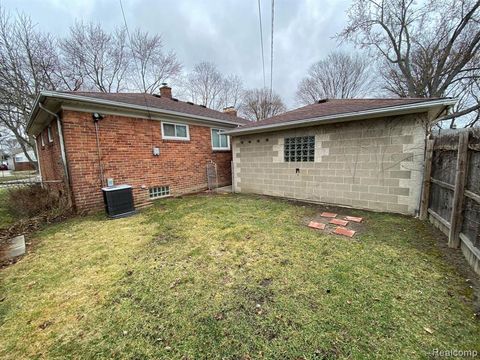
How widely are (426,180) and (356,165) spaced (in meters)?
1.44

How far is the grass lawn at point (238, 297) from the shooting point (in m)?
1.67

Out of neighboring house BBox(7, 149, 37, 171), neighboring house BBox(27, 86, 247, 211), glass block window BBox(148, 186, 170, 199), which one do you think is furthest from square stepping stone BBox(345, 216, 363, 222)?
neighboring house BBox(7, 149, 37, 171)

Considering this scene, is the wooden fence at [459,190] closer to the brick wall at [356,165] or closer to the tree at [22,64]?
the brick wall at [356,165]

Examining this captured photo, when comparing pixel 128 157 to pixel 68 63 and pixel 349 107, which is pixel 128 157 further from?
pixel 68 63

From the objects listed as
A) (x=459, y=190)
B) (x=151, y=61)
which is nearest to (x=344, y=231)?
(x=459, y=190)

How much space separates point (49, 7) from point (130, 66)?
434 inches

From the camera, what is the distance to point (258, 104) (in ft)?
81.7

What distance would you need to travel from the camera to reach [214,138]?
933cm

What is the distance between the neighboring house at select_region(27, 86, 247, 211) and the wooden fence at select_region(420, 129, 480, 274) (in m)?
7.24

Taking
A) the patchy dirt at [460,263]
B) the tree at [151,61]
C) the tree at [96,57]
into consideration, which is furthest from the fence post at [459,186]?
the tree at [96,57]

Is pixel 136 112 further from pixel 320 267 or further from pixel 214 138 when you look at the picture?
pixel 320 267

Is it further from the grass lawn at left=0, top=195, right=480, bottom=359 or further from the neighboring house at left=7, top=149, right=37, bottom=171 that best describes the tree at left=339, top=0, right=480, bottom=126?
the neighboring house at left=7, top=149, right=37, bottom=171

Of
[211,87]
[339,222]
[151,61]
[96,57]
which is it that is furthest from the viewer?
[211,87]

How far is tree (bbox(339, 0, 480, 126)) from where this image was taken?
11297 mm
